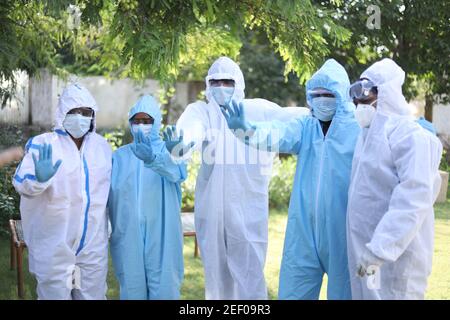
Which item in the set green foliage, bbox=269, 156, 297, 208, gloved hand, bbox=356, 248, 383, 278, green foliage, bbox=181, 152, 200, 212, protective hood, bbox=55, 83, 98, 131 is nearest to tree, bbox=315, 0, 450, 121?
green foliage, bbox=269, 156, 297, 208

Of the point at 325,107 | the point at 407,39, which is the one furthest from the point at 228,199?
the point at 407,39

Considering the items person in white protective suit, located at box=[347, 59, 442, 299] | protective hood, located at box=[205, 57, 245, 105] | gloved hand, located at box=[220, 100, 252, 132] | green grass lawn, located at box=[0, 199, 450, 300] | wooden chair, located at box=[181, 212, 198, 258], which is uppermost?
protective hood, located at box=[205, 57, 245, 105]

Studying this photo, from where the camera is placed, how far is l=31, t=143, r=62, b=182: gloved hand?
4.39m

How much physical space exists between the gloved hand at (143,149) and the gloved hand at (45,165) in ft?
1.75

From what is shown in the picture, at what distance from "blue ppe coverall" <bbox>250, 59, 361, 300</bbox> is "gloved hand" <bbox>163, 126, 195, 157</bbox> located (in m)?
0.54

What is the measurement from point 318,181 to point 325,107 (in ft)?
1.73

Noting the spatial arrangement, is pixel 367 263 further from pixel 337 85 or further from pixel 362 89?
pixel 337 85

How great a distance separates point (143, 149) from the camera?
4.65 metres

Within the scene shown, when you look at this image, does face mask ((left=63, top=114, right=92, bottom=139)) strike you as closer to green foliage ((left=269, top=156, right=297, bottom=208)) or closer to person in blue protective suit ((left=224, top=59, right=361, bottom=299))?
person in blue protective suit ((left=224, top=59, right=361, bottom=299))

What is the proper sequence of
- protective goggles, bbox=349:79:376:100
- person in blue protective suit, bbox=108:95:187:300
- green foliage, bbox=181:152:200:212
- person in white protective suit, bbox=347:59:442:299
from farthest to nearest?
1. green foliage, bbox=181:152:200:212
2. person in blue protective suit, bbox=108:95:187:300
3. protective goggles, bbox=349:79:376:100
4. person in white protective suit, bbox=347:59:442:299

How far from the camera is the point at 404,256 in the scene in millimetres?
4062
